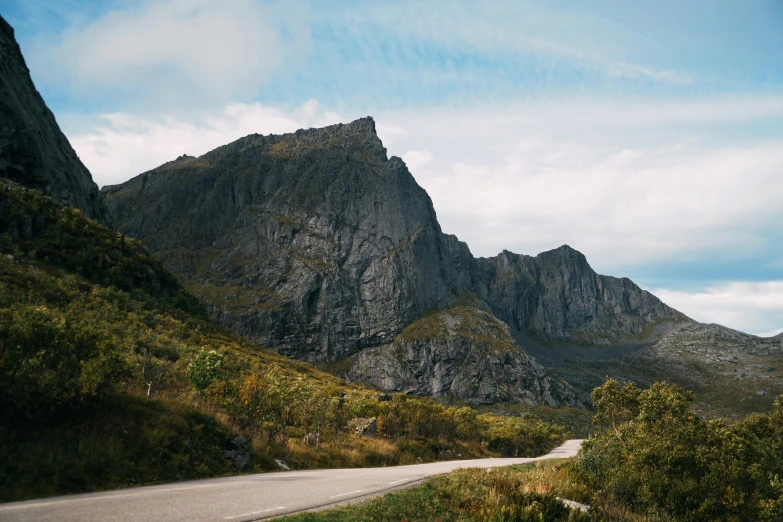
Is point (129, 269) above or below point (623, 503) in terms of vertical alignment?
above

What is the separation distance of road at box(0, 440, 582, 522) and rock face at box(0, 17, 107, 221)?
94246 mm

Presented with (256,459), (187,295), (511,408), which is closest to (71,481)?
(256,459)

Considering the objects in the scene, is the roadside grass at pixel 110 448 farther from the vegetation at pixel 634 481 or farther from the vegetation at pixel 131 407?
the vegetation at pixel 634 481

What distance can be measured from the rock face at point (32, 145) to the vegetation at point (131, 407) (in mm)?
36028

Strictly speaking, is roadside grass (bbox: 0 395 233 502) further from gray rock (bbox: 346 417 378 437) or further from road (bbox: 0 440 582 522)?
gray rock (bbox: 346 417 378 437)

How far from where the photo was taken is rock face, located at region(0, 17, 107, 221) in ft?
280

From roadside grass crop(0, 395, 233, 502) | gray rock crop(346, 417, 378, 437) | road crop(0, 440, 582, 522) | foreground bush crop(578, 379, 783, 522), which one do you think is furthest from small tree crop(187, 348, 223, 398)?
foreground bush crop(578, 379, 783, 522)

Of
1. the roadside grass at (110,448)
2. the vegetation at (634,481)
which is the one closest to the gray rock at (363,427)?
the vegetation at (634,481)

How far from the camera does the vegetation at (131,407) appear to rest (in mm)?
12969

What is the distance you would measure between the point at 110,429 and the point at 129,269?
2410 inches

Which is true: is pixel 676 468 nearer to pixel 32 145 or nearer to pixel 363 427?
pixel 363 427

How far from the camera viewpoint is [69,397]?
13.8m

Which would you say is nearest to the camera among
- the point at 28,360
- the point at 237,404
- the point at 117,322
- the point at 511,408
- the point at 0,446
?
the point at 0,446

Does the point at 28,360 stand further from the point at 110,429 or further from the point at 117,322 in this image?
the point at 117,322
